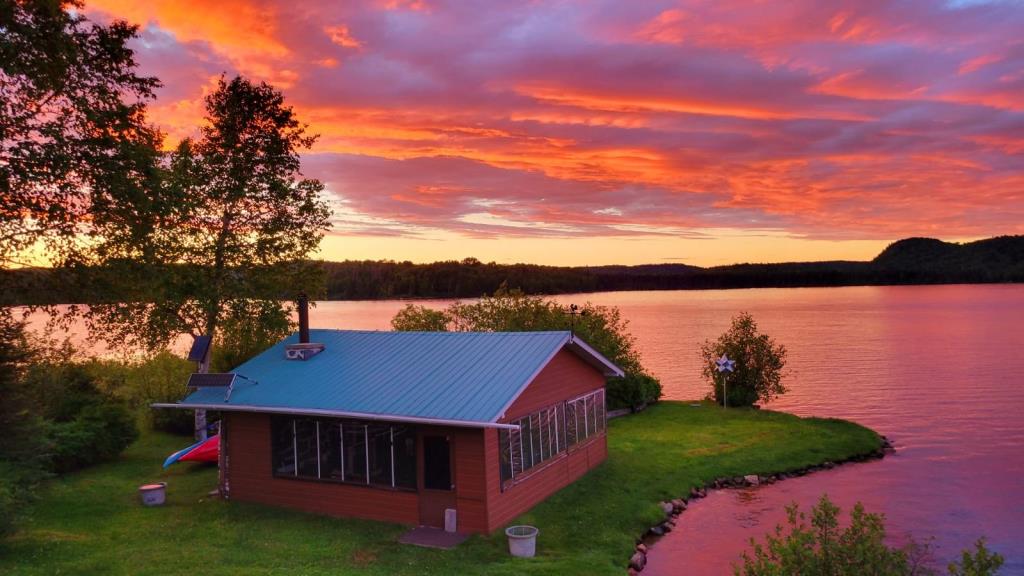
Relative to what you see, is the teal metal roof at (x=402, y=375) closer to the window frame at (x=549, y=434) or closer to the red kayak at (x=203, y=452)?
the window frame at (x=549, y=434)

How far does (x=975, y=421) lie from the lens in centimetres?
3900

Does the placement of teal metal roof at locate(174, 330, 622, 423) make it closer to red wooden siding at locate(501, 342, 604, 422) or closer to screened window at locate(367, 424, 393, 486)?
red wooden siding at locate(501, 342, 604, 422)

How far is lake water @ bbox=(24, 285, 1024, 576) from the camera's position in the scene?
19.9 meters

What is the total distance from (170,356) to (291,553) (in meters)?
26.3

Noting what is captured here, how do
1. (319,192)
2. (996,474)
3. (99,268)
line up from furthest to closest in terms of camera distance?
(319,192) → (996,474) → (99,268)

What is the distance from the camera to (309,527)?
17875mm

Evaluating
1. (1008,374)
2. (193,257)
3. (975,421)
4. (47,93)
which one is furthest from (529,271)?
(47,93)

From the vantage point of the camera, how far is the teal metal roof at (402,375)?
17359 mm

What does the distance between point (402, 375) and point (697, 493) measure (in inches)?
437

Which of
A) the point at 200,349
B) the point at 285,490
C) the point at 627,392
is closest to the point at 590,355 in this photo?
the point at 285,490

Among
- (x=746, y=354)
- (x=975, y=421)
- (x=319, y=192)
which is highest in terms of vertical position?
(x=319, y=192)

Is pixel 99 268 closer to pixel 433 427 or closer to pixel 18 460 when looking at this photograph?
pixel 18 460

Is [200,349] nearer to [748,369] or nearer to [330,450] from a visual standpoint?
[330,450]

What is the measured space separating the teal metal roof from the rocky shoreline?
5100 mm
